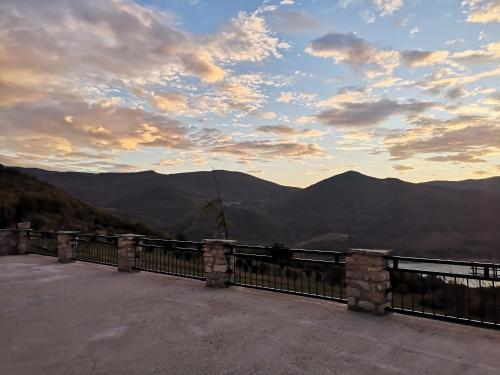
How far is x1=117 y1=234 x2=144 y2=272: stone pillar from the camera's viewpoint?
13.1 metres

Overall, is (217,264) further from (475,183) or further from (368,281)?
(475,183)

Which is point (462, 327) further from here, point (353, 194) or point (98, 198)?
point (353, 194)

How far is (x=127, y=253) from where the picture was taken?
43.4 feet

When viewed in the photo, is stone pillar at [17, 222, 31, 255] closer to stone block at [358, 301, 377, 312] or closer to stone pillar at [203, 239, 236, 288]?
stone pillar at [203, 239, 236, 288]

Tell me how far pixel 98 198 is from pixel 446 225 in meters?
111

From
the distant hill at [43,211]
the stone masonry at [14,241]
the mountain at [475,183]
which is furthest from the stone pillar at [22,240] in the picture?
the mountain at [475,183]

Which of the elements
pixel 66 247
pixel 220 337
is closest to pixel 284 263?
pixel 220 337

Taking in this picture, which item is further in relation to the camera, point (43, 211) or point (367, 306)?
point (43, 211)

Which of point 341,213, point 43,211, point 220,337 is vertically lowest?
point 220,337

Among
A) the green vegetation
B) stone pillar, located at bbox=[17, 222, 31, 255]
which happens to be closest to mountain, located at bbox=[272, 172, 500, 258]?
the green vegetation

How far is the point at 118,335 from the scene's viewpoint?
6.43 metres

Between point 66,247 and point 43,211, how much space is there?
31.8 metres

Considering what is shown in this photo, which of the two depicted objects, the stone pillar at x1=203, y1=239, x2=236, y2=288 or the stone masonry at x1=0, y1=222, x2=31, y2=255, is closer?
the stone pillar at x1=203, y1=239, x2=236, y2=288

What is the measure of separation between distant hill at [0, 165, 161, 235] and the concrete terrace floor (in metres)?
29.4
